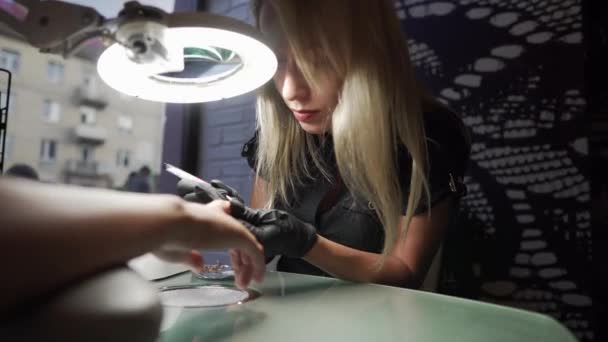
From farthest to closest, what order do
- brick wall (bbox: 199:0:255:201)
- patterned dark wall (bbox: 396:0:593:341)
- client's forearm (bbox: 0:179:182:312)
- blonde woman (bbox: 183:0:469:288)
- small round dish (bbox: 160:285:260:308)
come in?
brick wall (bbox: 199:0:255:201) → patterned dark wall (bbox: 396:0:593:341) → blonde woman (bbox: 183:0:469:288) → small round dish (bbox: 160:285:260:308) → client's forearm (bbox: 0:179:182:312)

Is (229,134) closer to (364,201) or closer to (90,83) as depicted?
(364,201)

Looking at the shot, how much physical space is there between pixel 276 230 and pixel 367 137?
0.26 meters

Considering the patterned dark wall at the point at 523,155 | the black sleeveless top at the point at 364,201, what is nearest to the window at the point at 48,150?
the black sleeveless top at the point at 364,201

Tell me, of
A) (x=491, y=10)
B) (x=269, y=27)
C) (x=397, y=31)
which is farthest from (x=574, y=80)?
(x=269, y=27)

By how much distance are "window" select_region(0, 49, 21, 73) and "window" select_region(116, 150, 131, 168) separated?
0.72 ft

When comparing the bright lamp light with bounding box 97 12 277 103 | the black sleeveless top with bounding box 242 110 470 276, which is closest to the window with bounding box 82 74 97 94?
the bright lamp light with bounding box 97 12 277 103

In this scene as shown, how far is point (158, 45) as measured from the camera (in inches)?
15.6

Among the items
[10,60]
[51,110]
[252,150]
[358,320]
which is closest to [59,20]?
[10,60]

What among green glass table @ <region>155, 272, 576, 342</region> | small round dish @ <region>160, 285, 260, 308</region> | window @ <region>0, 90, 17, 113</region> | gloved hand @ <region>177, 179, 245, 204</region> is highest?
window @ <region>0, 90, 17, 113</region>

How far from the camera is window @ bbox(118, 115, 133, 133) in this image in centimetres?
68

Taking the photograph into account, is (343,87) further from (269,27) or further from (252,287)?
(252,287)

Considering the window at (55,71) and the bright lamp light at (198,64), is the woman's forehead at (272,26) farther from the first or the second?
the window at (55,71)

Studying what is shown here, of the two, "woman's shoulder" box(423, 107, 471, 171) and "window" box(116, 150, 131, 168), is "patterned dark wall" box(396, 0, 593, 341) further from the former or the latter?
"window" box(116, 150, 131, 168)

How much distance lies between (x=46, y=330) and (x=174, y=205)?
0.10 m
